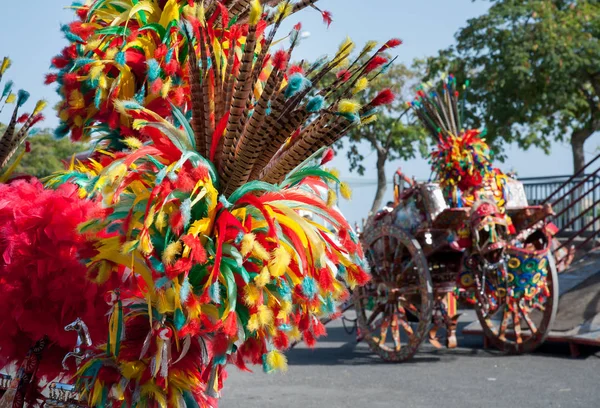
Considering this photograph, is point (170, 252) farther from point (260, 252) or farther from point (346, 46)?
point (346, 46)

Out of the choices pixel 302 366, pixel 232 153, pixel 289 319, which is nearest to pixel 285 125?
pixel 232 153

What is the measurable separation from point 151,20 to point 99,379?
1385mm

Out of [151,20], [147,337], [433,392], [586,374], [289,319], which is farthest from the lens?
[586,374]

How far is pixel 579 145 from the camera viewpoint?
17.6m

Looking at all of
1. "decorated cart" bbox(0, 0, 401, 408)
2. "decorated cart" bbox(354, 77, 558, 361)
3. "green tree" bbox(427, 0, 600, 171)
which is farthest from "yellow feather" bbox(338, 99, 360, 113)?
"green tree" bbox(427, 0, 600, 171)

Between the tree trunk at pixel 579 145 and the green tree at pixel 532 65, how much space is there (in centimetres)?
30

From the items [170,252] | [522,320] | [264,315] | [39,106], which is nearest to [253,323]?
[264,315]

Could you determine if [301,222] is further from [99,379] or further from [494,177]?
[494,177]

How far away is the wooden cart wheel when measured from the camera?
293 inches

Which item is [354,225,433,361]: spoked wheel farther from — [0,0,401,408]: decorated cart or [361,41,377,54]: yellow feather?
[361,41,377,54]: yellow feather

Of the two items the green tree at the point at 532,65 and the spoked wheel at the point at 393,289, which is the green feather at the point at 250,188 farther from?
the green tree at the point at 532,65

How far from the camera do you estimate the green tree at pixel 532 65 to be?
1519 centimetres

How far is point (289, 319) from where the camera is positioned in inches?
86.6

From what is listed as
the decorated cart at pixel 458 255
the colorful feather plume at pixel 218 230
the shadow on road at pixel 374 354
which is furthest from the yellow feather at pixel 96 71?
the shadow on road at pixel 374 354
